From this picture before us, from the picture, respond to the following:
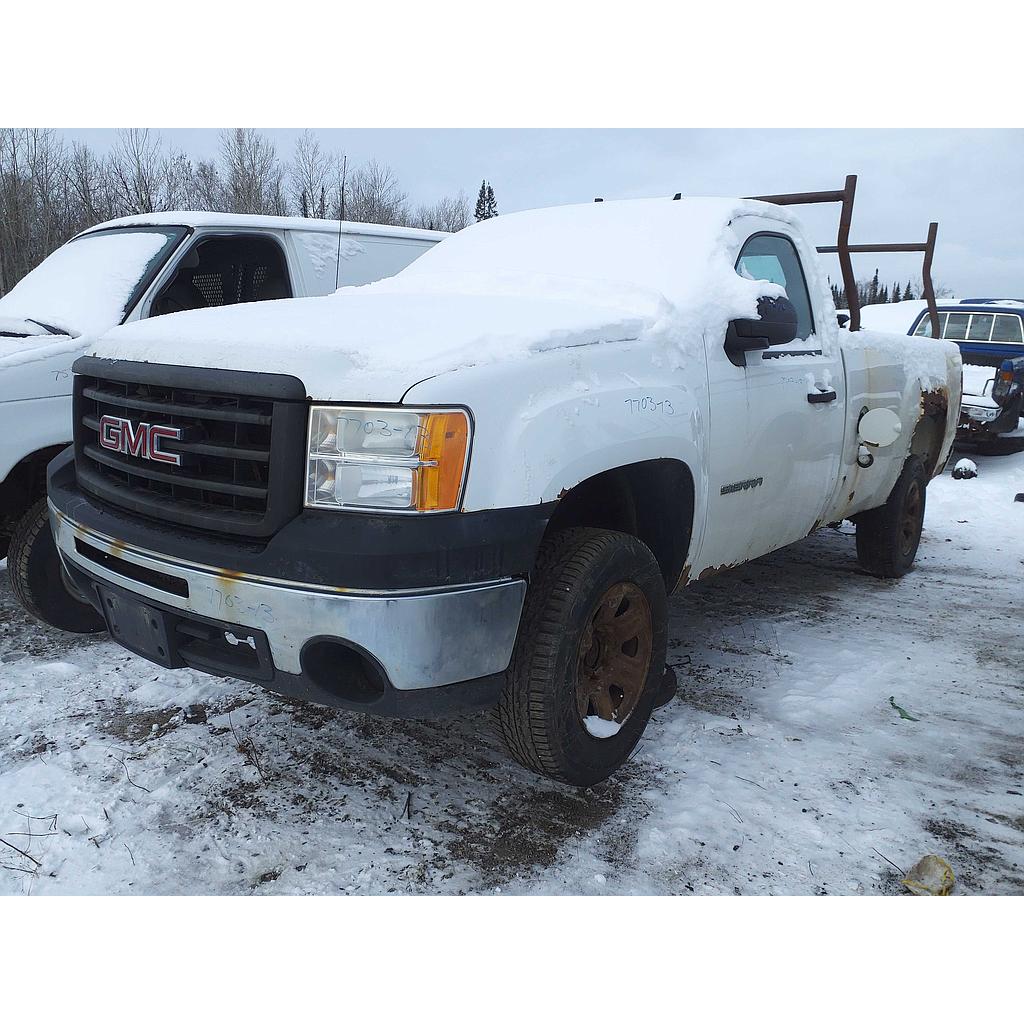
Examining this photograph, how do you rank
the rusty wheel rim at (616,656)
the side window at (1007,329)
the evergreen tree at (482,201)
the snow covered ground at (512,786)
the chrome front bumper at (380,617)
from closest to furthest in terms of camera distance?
the chrome front bumper at (380,617) → the snow covered ground at (512,786) → the rusty wheel rim at (616,656) → the side window at (1007,329) → the evergreen tree at (482,201)

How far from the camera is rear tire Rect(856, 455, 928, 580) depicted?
519 cm

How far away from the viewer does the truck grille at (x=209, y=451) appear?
2.21m

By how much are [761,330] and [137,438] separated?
217cm

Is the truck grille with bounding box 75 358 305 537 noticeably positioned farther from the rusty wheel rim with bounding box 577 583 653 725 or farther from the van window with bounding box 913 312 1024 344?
the van window with bounding box 913 312 1024 344

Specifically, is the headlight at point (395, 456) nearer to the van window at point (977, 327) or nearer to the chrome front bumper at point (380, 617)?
the chrome front bumper at point (380, 617)

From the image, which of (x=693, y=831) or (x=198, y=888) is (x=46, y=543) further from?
(x=693, y=831)

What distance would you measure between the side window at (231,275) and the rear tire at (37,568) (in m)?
1.51

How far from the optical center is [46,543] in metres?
3.83

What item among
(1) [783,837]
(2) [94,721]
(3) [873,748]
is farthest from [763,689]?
(2) [94,721]

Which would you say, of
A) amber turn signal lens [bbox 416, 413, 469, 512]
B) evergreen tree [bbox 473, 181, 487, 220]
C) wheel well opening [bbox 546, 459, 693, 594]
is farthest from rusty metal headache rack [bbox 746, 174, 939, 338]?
evergreen tree [bbox 473, 181, 487, 220]

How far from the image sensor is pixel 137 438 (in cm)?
254

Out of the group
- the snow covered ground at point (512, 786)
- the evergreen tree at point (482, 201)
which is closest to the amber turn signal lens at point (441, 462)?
the snow covered ground at point (512, 786)

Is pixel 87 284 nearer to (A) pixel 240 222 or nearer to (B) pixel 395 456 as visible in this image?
(A) pixel 240 222

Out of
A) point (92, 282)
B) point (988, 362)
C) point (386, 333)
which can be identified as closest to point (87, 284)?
point (92, 282)
